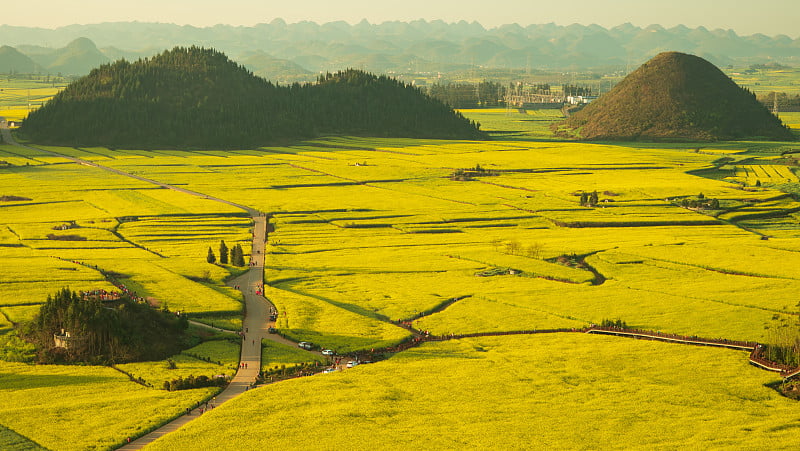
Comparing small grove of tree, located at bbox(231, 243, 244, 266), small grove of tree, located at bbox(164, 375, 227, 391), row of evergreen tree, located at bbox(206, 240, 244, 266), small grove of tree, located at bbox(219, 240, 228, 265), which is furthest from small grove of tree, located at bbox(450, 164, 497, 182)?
small grove of tree, located at bbox(164, 375, 227, 391)

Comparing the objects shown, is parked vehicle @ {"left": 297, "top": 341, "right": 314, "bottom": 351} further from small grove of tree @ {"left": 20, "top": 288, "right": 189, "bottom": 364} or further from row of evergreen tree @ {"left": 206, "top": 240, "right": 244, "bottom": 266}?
row of evergreen tree @ {"left": 206, "top": 240, "right": 244, "bottom": 266}

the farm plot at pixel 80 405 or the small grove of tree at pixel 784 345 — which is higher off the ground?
the small grove of tree at pixel 784 345

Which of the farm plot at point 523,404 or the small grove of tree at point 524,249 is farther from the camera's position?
the small grove of tree at point 524,249

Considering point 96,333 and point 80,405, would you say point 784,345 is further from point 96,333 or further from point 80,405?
point 96,333

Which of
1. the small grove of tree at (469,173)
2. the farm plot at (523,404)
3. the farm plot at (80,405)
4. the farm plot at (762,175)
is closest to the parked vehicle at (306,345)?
the farm plot at (523,404)

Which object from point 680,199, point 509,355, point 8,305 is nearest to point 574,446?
point 509,355

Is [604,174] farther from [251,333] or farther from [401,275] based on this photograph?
[251,333]

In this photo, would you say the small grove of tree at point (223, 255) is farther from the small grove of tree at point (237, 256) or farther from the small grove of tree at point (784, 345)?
the small grove of tree at point (784, 345)
